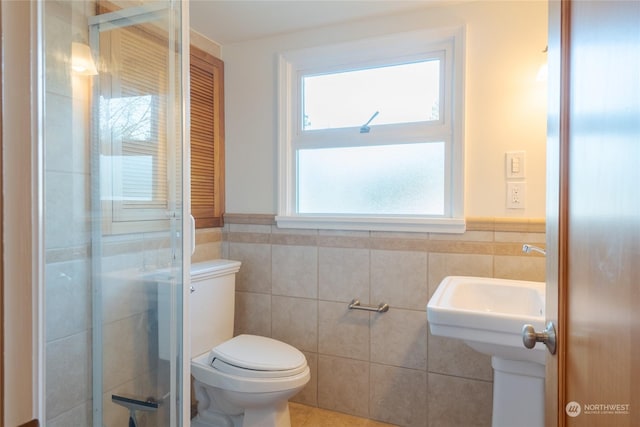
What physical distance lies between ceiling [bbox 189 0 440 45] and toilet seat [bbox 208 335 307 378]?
→ 1.62 m

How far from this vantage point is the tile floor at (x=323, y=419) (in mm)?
1941

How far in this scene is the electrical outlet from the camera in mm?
1706

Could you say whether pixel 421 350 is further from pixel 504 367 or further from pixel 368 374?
pixel 504 367

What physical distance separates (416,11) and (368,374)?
1851mm


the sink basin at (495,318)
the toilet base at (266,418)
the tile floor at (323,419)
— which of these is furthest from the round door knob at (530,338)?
the tile floor at (323,419)

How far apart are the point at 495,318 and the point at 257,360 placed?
98 cm

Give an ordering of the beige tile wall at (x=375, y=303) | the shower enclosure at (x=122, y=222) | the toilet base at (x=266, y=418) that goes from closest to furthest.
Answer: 1. the shower enclosure at (x=122, y=222)
2. the toilet base at (x=266, y=418)
3. the beige tile wall at (x=375, y=303)

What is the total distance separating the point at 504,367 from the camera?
136 centimetres

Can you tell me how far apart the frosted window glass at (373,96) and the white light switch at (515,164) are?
40 cm

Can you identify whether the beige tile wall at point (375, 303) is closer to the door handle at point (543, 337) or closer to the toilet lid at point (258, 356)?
the toilet lid at point (258, 356)

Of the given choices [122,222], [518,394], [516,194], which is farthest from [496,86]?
[122,222]

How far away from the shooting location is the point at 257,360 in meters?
1.64

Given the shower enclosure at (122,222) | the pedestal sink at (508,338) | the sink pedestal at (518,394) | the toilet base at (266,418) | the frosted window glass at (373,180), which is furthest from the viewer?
the frosted window glass at (373,180)

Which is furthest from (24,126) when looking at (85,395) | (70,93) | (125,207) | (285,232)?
(285,232)
